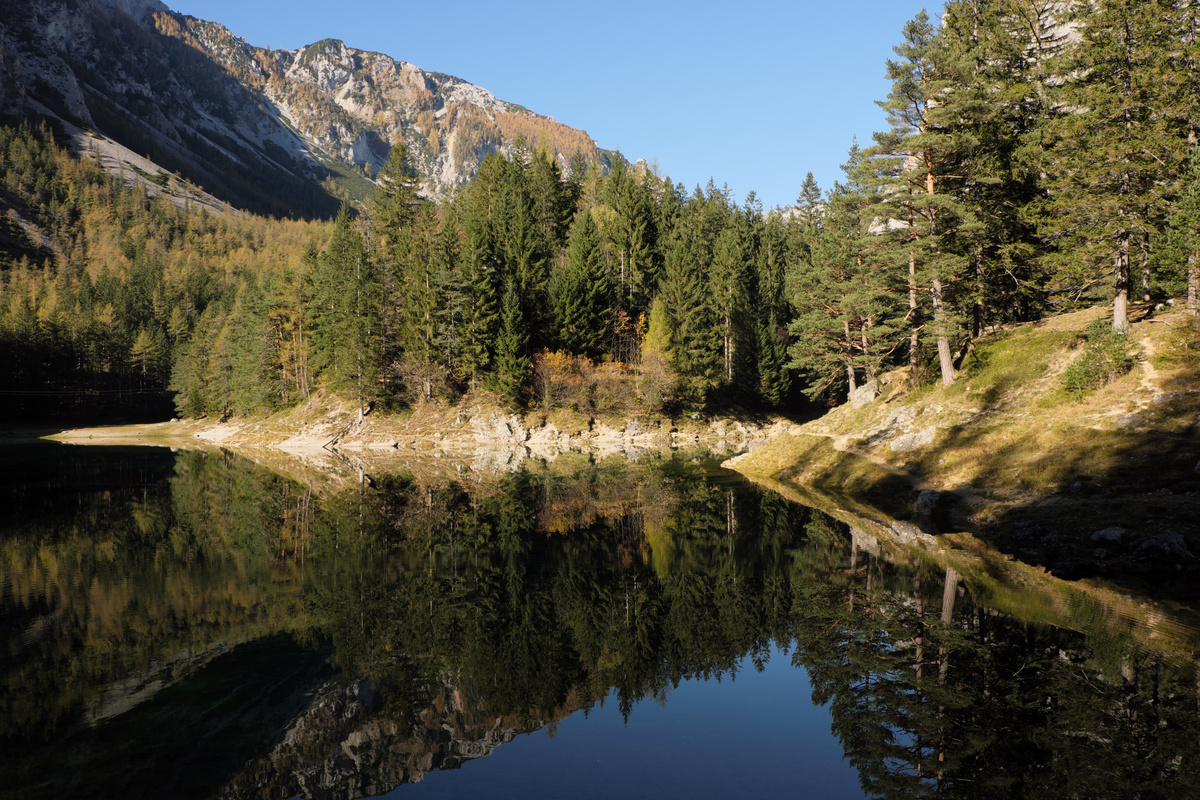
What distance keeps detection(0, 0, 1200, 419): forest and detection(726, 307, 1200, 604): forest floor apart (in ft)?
8.17

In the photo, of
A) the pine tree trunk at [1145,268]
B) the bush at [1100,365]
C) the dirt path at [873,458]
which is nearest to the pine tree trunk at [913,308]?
the dirt path at [873,458]

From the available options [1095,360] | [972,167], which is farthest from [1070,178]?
[1095,360]

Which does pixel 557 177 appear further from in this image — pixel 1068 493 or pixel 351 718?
pixel 351 718

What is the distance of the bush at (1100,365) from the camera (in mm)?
25812

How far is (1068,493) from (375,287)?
66064 mm

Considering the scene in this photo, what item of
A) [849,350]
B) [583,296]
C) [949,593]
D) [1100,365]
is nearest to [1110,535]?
[949,593]

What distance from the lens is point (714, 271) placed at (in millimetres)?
78750

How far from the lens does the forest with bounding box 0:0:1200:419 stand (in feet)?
90.0

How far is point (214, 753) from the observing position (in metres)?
10.3

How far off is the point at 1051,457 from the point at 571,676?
67.3 feet

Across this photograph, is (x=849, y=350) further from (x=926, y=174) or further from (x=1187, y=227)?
(x=1187, y=227)

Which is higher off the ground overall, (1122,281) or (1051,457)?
(1122,281)

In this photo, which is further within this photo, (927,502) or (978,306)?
(978,306)

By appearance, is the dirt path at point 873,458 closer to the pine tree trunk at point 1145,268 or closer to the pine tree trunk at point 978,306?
the pine tree trunk at point 978,306
